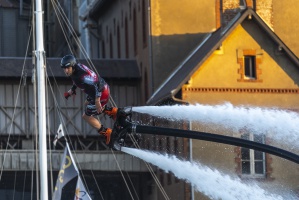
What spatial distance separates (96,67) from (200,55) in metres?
9.16

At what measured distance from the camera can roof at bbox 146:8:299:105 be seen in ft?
177

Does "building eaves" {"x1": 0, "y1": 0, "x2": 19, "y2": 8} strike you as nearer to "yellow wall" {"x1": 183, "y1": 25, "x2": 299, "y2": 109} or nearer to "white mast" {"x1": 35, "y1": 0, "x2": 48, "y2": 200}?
"yellow wall" {"x1": 183, "y1": 25, "x2": 299, "y2": 109}

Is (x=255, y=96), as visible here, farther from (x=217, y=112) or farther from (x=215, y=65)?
(x=217, y=112)

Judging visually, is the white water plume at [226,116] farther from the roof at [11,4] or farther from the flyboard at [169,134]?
the roof at [11,4]

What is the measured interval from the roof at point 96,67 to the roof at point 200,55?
13.9 ft

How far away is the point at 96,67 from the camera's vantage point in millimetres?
63562

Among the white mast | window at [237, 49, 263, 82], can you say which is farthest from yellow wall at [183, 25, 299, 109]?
the white mast

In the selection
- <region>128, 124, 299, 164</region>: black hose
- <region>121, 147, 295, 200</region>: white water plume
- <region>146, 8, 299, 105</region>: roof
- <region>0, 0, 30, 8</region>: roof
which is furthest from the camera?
<region>0, 0, 30, 8</region>: roof

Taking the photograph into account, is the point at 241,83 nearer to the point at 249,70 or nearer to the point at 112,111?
the point at 249,70

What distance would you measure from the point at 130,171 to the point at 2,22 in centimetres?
2889

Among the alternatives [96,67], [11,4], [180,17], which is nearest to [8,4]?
[11,4]

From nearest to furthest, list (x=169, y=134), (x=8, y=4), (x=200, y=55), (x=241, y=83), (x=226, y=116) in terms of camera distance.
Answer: (x=169, y=134), (x=226, y=116), (x=241, y=83), (x=200, y=55), (x=8, y=4)

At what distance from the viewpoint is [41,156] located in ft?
136

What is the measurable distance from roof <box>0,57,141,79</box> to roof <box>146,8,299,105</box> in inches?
167
